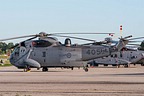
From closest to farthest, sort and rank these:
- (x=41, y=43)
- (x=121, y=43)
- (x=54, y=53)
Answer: (x=41, y=43), (x=54, y=53), (x=121, y=43)

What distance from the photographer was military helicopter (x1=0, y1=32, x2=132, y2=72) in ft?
165

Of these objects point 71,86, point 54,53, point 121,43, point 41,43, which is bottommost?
point 71,86

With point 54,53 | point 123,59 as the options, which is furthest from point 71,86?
point 123,59

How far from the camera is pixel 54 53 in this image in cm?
5059

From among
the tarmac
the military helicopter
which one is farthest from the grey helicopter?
the tarmac

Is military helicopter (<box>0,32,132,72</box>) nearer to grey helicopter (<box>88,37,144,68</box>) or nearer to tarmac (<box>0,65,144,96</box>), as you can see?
tarmac (<box>0,65,144,96</box>)

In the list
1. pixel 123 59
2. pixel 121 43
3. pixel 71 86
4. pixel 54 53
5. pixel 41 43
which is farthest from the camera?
pixel 123 59

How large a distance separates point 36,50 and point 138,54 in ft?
126

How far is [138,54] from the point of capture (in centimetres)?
8575

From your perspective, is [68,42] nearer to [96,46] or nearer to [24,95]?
[96,46]

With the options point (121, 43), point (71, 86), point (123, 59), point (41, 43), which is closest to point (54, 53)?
point (41, 43)

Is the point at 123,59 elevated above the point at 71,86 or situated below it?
above

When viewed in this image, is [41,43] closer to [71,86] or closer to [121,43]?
[121,43]

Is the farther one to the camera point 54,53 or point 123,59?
point 123,59
